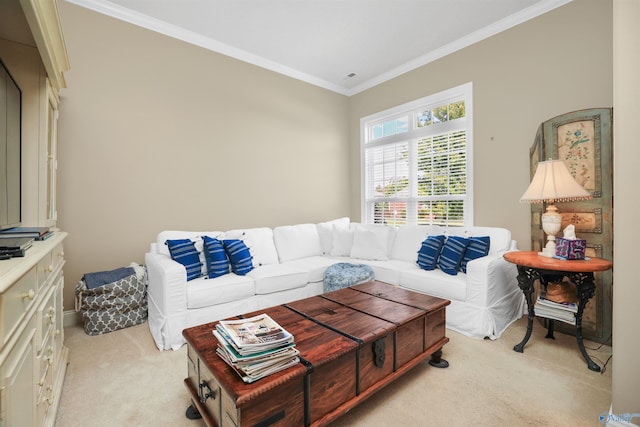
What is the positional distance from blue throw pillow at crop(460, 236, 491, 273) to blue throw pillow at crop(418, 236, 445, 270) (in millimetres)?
251

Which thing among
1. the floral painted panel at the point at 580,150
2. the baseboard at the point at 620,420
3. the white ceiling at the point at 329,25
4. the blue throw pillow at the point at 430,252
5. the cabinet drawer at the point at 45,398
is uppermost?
the white ceiling at the point at 329,25

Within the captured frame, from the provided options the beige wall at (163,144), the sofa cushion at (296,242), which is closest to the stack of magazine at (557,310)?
the sofa cushion at (296,242)

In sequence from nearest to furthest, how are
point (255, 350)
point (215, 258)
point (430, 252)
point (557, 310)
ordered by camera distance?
point (255, 350) < point (557, 310) < point (215, 258) < point (430, 252)

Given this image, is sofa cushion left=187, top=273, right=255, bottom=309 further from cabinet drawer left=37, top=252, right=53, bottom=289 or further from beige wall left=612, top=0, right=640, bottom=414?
beige wall left=612, top=0, right=640, bottom=414

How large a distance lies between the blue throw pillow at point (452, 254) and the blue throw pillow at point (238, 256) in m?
1.91

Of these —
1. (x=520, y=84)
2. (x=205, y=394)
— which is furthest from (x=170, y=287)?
(x=520, y=84)

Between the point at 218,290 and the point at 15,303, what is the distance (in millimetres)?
1672

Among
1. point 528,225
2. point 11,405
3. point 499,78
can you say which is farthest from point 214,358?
point 499,78

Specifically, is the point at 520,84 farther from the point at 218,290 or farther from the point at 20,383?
the point at 20,383

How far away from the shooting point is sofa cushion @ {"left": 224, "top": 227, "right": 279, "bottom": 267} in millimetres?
3274

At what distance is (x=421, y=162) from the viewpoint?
13.5 ft

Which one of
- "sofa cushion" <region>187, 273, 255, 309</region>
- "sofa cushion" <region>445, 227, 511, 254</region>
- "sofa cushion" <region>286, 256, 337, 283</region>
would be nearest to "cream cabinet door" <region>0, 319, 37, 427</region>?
"sofa cushion" <region>187, 273, 255, 309</region>

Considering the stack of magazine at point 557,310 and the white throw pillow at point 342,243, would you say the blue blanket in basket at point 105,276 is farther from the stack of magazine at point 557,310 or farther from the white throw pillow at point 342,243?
the stack of magazine at point 557,310

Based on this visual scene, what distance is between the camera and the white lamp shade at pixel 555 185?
2264mm
